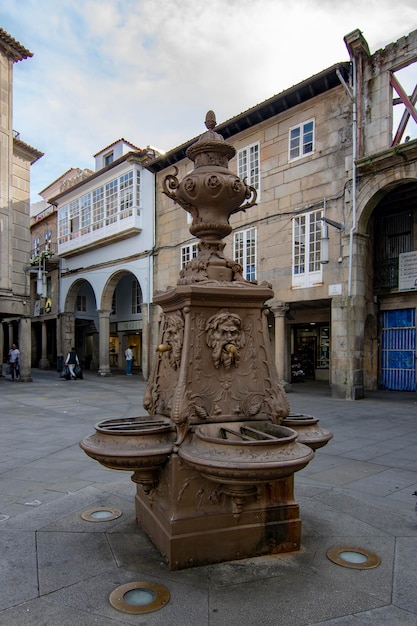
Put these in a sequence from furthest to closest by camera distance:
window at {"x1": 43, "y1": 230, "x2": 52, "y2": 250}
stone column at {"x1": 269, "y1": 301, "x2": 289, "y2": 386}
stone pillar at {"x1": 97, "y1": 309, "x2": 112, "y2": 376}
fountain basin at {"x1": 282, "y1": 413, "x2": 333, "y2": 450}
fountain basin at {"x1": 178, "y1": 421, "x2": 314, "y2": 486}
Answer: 1. window at {"x1": 43, "y1": 230, "x2": 52, "y2": 250}
2. stone pillar at {"x1": 97, "y1": 309, "x2": 112, "y2": 376}
3. stone column at {"x1": 269, "y1": 301, "x2": 289, "y2": 386}
4. fountain basin at {"x1": 282, "y1": 413, "x2": 333, "y2": 450}
5. fountain basin at {"x1": 178, "y1": 421, "x2": 314, "y2": 486}

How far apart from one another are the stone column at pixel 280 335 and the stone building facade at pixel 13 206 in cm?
1023

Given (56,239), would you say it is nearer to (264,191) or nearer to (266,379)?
(264,191)

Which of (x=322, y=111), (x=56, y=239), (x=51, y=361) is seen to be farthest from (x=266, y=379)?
(x=51, y=361)

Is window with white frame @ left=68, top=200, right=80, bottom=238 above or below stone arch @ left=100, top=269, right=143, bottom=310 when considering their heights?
above

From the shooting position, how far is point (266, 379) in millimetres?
3494

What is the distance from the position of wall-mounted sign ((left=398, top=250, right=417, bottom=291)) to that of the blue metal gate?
0.93 metres

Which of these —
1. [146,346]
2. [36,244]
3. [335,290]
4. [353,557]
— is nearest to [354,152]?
[335,290]

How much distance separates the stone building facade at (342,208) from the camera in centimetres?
1280

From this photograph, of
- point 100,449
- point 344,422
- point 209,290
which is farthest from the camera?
point 344,422

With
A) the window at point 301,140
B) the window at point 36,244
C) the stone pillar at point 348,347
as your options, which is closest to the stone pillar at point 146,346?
the stone pillar at point 348,347

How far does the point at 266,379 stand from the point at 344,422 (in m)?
6.36

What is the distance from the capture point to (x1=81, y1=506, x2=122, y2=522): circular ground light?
368cm

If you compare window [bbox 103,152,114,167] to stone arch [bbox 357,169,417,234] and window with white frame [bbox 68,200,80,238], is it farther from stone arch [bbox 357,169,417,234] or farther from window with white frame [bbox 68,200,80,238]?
stone arch [bbox 357,169,417,234]

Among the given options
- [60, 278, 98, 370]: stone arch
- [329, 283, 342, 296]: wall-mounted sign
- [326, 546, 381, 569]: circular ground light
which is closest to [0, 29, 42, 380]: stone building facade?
[60, 278, 98, 370]: stone arch
